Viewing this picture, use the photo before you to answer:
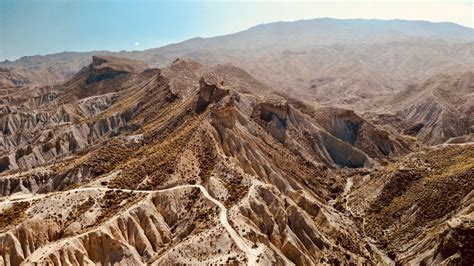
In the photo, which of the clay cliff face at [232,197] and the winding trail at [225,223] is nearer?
the winding trail at [225,223]

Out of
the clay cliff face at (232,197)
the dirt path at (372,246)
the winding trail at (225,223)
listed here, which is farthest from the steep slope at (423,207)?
the winding trail at (225,223)

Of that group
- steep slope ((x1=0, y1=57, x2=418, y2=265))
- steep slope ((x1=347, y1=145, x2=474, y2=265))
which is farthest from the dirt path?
steep slope ((x1=0, y1=57, x2=418, y2=265))

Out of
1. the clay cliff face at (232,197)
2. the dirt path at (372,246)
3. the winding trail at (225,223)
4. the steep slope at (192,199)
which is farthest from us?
the dirt path at (372,246)

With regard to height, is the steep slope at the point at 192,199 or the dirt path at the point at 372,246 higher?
the steep slope at the point at 192,199

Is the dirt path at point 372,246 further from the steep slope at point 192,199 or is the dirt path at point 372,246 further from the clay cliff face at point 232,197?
the steep slope at point 192,199

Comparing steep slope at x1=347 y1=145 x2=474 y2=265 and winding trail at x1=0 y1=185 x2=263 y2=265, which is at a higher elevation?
winding trail at x1=0 y1=185 x2=263 y2=265

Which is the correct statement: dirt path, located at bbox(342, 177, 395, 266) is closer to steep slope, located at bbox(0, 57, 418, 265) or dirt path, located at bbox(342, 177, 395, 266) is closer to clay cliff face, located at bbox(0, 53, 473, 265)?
clay cliff face, located at bbox(0, 53, 473, 265)

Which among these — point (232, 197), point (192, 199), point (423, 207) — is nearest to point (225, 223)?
point (232, 197)

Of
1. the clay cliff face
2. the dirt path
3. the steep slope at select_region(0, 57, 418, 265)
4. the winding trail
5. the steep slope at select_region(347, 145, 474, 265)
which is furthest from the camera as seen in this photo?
the dirt path

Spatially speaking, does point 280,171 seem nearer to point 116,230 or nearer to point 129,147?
point 129,147
